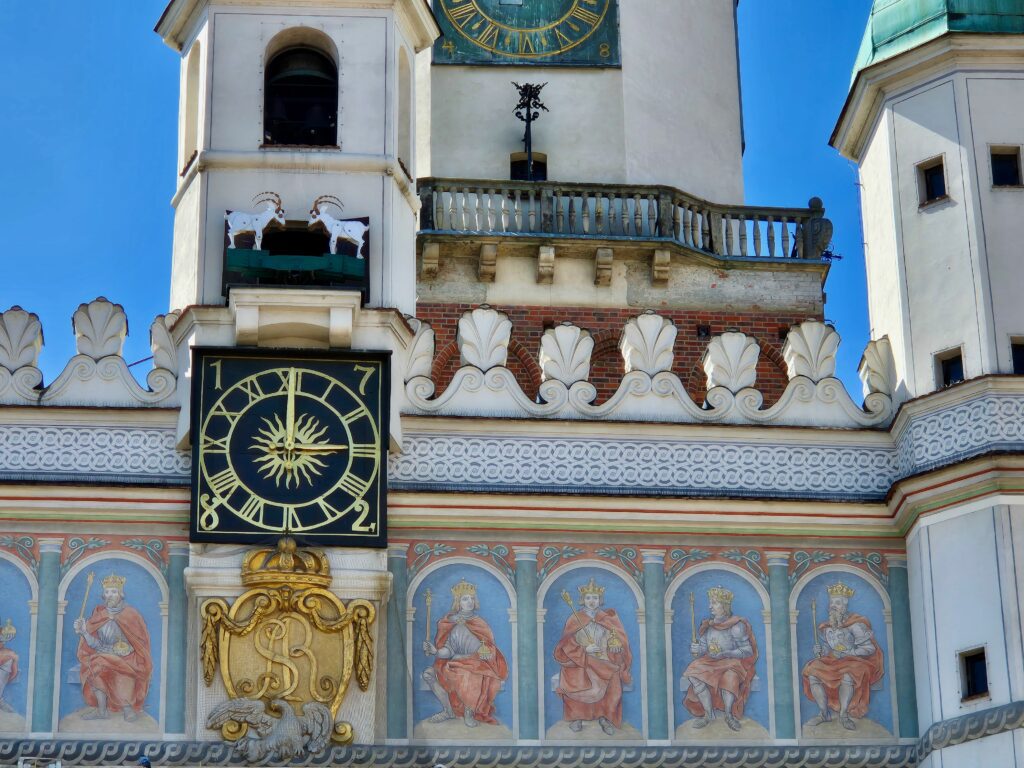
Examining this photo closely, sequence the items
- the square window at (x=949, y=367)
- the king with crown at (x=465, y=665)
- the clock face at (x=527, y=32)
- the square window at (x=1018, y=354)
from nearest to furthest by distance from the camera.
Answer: the king with crown at (x=465, y=665) < the square window at (x=1018, y=354) < the square window at (x=949, y=367) < the clock face at (x=527, y=32)

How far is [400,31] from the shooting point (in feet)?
61.5

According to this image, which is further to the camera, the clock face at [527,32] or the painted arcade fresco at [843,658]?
the clock face at [527,32]

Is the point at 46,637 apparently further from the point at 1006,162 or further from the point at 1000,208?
the point at 1006,162

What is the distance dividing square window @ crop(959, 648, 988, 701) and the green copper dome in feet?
12.3

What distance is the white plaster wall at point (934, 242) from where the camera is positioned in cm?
1756

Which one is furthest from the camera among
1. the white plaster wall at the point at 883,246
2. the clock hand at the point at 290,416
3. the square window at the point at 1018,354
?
the white plaster wall at the point at 883,246

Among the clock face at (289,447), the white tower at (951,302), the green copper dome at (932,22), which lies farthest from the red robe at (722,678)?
the green copper dome at (932,22)

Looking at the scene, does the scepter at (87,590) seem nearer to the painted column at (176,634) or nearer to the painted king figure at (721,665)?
the painted column at (176,634)

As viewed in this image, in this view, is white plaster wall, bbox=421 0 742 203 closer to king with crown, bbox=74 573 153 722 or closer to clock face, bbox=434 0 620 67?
clock face, bbox=434 0 620 67

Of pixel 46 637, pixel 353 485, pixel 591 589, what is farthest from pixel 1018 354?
pixel 46 637

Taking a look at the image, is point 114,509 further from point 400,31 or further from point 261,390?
point 400,31

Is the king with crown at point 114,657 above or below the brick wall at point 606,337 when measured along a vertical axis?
below

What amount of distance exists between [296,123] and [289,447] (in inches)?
94.8

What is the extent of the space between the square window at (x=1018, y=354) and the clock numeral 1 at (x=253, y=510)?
13.7 ft
